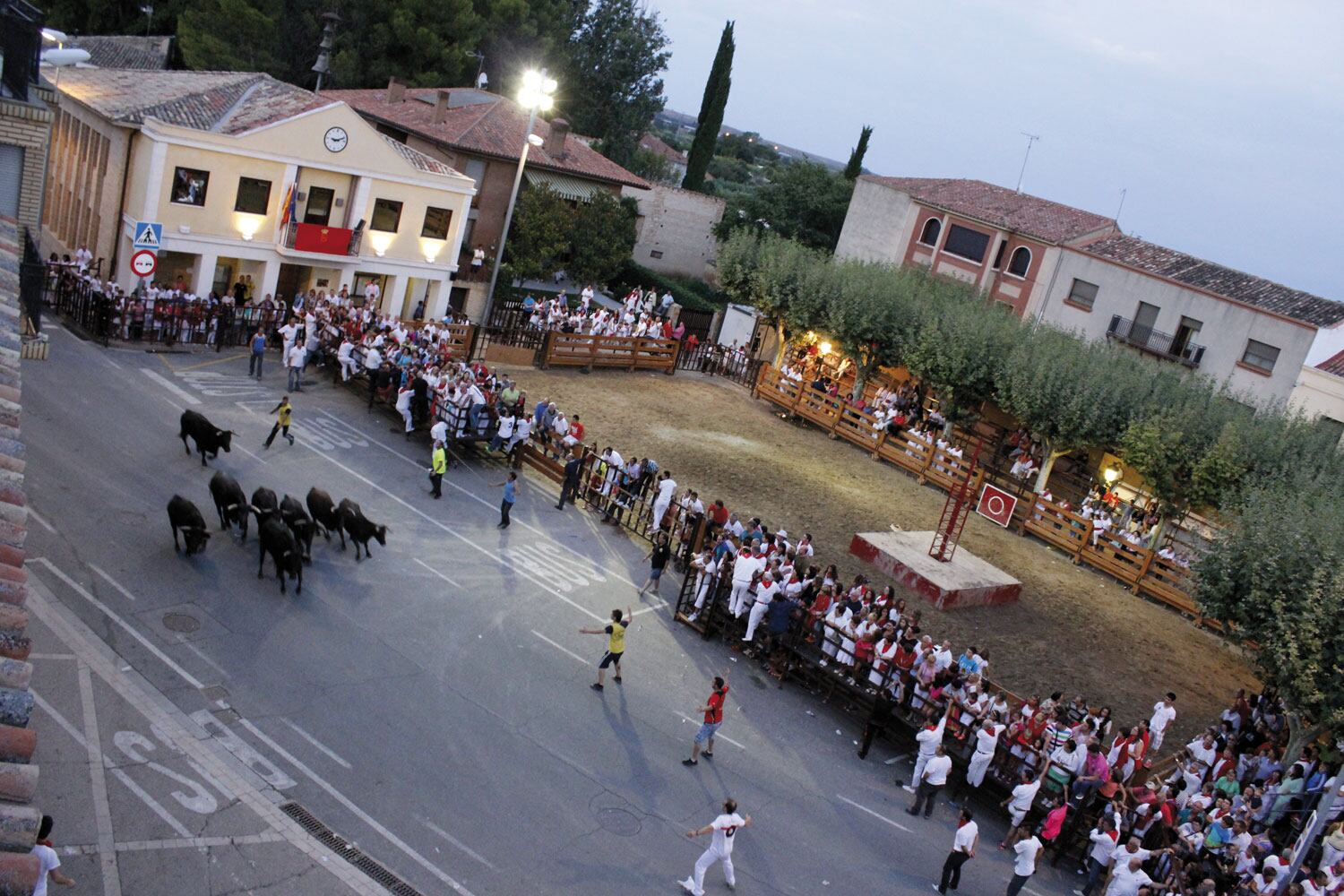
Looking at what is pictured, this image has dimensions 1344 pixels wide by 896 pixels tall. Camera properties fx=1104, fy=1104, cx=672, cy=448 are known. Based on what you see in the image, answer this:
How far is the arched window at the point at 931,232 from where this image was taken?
175 feet

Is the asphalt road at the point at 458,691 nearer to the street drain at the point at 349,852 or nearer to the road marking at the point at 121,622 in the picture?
the road marking at the point at 121,622

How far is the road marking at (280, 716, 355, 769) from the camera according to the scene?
45.4ft

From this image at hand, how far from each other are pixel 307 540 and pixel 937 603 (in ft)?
43.8

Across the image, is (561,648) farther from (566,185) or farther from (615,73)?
(615,73)

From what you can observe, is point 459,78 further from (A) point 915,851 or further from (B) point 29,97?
(A) point 915,851

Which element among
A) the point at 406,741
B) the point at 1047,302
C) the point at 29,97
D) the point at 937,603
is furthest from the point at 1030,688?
the point at 1047,302

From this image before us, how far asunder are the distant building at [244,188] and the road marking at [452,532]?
12.0 meters

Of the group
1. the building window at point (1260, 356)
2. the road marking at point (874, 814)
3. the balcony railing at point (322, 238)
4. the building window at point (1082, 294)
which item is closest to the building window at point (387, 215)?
the balcony railing at point (322, 238)

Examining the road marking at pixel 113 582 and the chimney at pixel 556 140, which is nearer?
the road marking at pixel 113 582

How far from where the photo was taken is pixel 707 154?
6469 centimetres

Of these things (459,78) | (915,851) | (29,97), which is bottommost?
(915,851)

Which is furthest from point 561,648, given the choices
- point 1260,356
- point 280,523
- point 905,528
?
point 1260,356

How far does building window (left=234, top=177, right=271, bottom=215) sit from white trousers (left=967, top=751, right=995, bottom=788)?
26126 mm

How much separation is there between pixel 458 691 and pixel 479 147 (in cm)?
3064
